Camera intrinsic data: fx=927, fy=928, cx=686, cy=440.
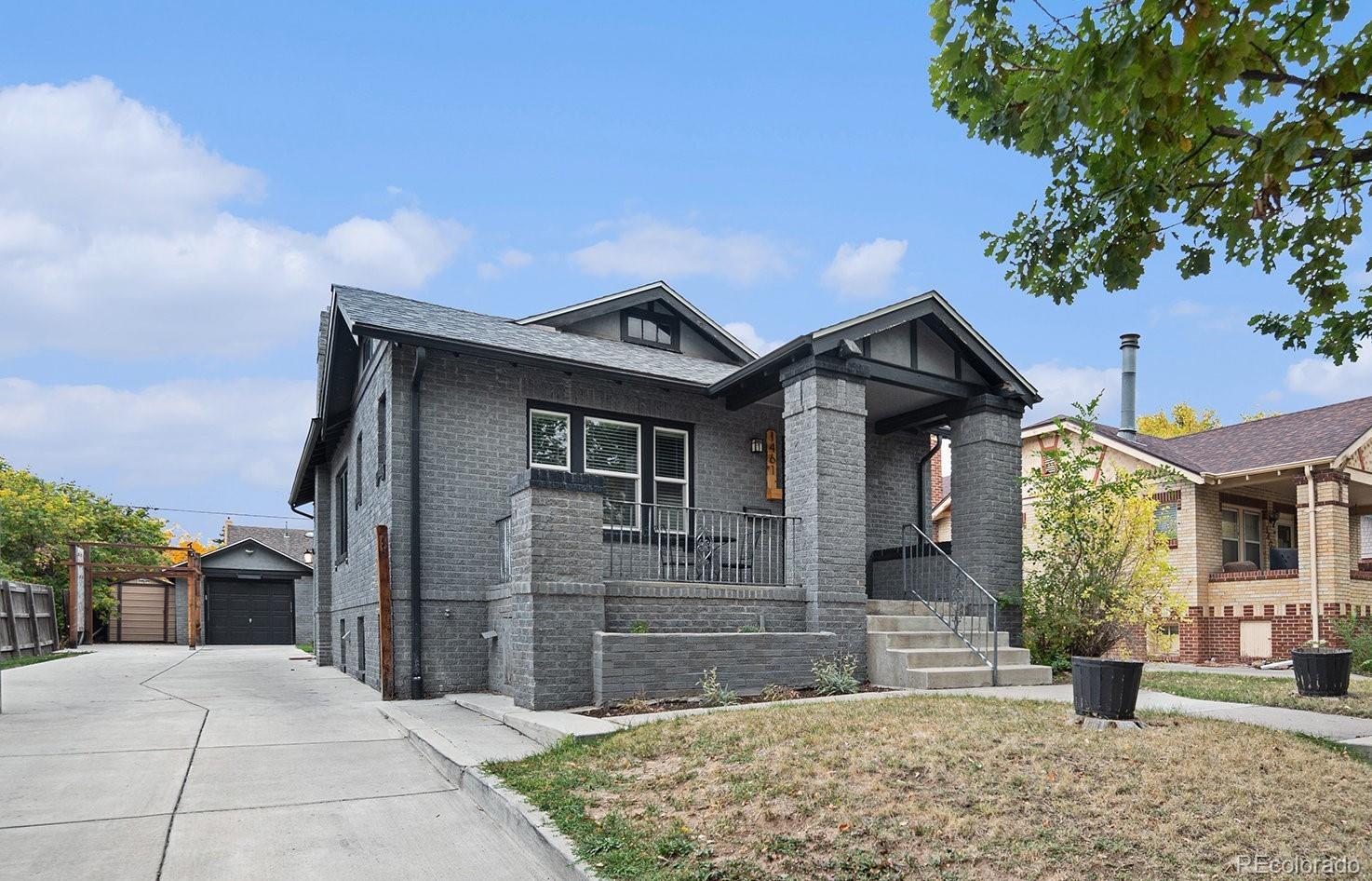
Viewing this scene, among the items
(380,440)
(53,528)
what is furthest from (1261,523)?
(53,528)

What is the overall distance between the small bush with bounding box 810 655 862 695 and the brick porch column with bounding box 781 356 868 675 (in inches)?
7.9

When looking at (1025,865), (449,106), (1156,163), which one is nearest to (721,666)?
(1025,865)

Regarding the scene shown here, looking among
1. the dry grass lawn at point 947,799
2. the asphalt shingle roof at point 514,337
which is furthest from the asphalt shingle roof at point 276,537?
the dry grass lawn at point 947,799

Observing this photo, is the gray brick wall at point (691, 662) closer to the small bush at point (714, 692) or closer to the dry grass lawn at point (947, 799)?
the small bush at point (714, 692)

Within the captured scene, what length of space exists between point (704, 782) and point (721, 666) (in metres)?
3.97

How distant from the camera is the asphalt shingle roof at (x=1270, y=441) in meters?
19.3

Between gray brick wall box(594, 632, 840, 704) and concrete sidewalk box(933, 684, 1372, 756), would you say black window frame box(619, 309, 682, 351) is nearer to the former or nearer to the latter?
gray brick wall box(594, 632, 840, 704)

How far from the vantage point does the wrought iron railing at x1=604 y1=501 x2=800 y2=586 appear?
11594 millimetres

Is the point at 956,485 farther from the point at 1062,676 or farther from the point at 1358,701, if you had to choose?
the point at 1358,701

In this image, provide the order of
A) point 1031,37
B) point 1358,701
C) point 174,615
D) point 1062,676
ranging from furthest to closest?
point 174,615
point 1062,676
point 1358,701
point 1031,37

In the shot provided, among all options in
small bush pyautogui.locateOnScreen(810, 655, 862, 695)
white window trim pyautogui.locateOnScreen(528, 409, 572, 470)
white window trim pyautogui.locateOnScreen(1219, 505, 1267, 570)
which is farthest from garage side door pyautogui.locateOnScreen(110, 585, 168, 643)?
white window trim pyautogui.locateOnScreen(1219, 505, 1267, 570)

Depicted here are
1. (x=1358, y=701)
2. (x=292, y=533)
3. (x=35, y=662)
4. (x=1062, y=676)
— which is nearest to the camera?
(x=1358, y=701)

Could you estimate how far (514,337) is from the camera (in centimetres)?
1234

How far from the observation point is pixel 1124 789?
516 cm
